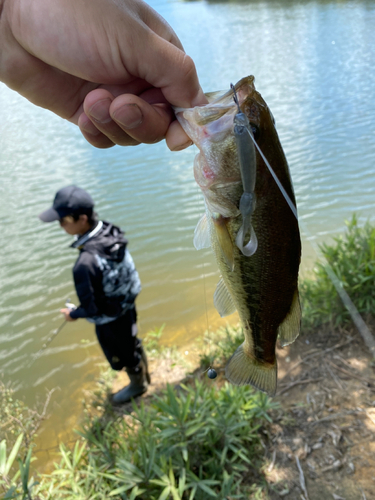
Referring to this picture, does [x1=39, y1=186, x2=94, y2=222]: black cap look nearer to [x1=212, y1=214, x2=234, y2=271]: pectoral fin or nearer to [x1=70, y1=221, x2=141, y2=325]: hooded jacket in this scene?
[x1=70, y1=221, x2=141, y2=325]: hooded jacket

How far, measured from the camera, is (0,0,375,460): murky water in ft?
17.9

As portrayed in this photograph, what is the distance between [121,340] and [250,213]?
327 centimetres

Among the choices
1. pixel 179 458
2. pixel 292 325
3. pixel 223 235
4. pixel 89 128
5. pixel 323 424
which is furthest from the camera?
pixel 323 424

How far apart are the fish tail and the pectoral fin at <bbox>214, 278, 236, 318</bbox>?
0.19 m

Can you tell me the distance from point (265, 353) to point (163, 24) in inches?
60.9

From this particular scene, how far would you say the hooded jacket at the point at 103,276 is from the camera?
3553mm

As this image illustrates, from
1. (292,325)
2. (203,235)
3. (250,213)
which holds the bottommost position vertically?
(292,325)

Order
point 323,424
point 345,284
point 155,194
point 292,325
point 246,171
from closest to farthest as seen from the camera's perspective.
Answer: point 246,171 → point 292,325 → point 323,424 → point 345,284 → point 155,194

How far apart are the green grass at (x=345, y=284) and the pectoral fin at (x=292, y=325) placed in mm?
2360

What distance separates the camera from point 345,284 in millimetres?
3611

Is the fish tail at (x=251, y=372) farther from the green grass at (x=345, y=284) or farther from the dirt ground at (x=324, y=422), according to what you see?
the green grass at (x=345, y=284)

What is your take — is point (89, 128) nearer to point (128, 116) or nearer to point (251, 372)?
point (128, 116)

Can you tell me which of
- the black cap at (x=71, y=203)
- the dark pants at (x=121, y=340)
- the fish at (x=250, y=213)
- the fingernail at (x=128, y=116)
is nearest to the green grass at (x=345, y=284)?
the dark pants at (x=121, y=340)

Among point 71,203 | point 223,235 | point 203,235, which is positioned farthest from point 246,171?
point 71,203
